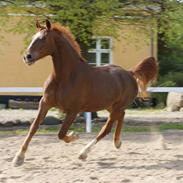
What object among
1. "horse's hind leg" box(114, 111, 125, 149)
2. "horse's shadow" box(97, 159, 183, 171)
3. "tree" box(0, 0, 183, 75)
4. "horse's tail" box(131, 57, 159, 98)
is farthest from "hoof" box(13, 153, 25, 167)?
"tree" box(0, 0, 183, 75)

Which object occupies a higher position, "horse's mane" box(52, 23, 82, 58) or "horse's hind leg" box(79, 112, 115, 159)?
"horse's mane" box(52, 23, 82, 58)

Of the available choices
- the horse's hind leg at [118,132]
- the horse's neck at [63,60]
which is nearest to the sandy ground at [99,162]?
the horse's hind leg at [118,132]

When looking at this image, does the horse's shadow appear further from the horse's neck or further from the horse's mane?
the horse's mane

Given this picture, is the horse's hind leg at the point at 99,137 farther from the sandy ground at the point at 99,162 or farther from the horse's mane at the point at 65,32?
the horse's mane at the point at 65,32

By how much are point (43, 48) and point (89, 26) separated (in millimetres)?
6055

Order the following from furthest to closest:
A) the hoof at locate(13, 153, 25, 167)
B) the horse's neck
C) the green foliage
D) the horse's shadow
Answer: the green foliage
the horse's neck
the hoof at locate(13, 153, 25, 167)
the horse's shadow

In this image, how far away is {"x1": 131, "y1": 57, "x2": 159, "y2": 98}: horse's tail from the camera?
926cm

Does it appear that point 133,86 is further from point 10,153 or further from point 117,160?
point 10,153

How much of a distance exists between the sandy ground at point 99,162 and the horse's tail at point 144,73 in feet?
3.25

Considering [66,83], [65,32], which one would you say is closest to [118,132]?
[66,83]

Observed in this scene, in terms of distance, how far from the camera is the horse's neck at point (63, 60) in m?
7.63

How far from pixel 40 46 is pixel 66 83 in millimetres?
638

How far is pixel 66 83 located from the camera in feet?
25.0

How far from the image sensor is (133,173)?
22.6ft
